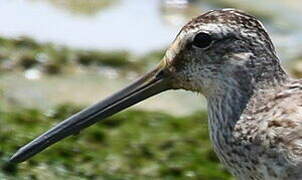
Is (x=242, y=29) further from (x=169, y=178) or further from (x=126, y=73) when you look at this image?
(x=126, y=73)

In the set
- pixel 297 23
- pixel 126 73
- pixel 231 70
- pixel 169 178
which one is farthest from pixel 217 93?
pixel 297 23

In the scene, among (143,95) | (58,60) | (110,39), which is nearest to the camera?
(143,95)

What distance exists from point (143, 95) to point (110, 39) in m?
4.00

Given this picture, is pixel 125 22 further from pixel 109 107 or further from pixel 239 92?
pixel 239 92

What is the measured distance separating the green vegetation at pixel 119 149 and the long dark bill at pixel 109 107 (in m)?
0.90

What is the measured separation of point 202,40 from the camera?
5.01 meters

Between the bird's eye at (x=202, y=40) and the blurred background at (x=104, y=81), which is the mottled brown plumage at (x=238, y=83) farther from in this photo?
the blurred background at (x=104, y=81)

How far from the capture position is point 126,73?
850 cm

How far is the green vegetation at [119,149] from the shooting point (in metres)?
6.39

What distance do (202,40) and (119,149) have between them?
1945 mm

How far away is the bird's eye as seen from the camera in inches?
196

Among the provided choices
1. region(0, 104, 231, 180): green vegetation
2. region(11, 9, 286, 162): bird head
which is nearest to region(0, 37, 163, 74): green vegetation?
region(0, 104, 231, 180): green vegetation

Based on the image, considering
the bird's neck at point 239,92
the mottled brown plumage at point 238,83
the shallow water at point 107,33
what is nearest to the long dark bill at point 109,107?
the mottled brown plumage at point 238,83

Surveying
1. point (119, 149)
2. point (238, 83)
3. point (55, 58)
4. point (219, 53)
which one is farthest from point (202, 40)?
point (55, 58)
